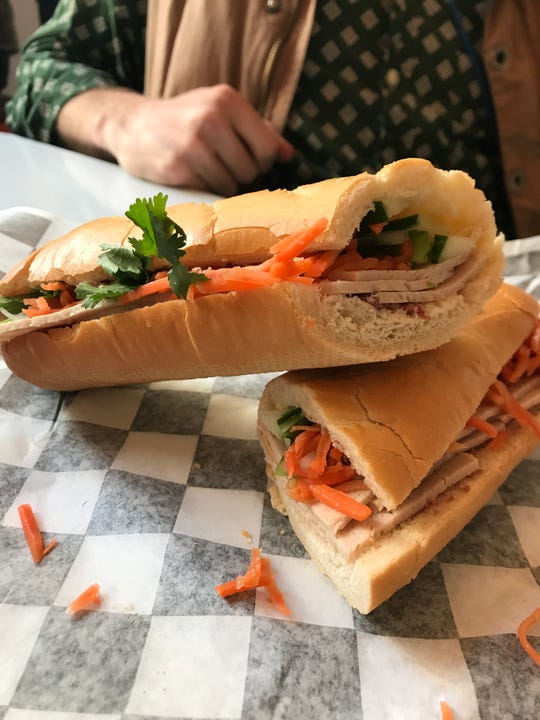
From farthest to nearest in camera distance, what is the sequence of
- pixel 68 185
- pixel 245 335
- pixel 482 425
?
1. pixel 68 185
2. pixel 482 425
3. pixel 245 335

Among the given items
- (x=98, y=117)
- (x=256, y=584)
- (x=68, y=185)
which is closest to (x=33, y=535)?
(x=256, y=584)

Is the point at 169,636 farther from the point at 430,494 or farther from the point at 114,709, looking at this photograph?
the point at 430,494

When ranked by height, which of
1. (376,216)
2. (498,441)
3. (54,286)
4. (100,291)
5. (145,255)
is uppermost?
(376,216)

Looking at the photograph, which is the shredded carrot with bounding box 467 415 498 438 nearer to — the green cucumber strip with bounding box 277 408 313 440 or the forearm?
the green cucumber strip with bounding box 277 408 313 440

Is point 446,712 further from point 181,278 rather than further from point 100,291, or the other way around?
point 100,291

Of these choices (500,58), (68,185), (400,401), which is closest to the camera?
(400,401)

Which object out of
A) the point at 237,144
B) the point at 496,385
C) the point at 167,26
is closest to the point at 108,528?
the point at 496,385
